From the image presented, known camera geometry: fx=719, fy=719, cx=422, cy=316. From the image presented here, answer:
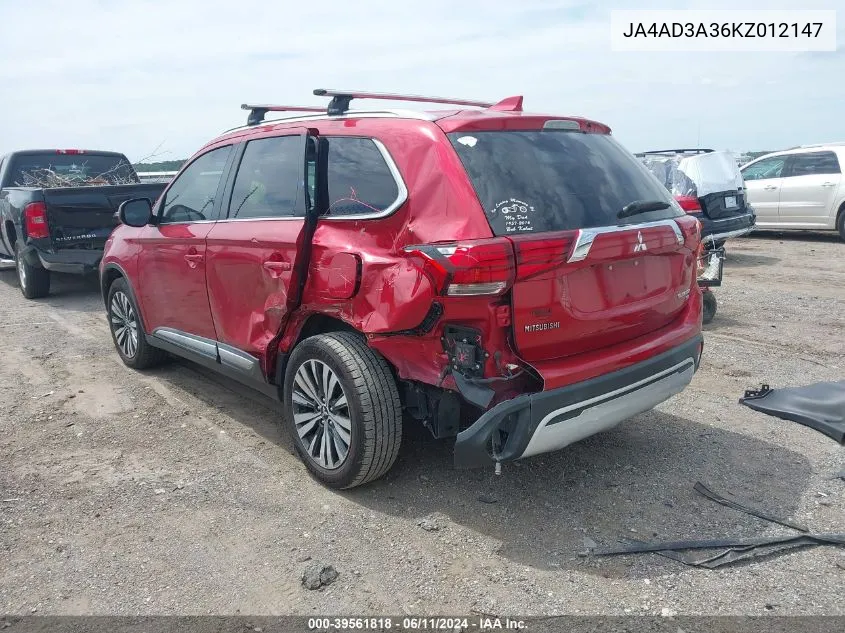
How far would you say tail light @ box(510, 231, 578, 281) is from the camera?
293 centimetres

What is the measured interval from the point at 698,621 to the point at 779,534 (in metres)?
0.81

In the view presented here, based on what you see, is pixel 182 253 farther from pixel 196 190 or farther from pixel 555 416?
pixel 555 416

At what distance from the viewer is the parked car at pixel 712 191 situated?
9203 millimetres

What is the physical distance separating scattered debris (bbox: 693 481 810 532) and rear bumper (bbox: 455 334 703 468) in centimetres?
59

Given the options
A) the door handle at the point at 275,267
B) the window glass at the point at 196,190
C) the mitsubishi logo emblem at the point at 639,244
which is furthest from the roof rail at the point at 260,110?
the mitsubishi logo emblem at the point at 639,244

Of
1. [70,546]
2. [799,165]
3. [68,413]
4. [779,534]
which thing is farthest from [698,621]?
[799,165]

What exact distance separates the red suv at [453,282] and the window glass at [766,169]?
35.7 feet

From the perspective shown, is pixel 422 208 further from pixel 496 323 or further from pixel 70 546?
pixel 70 546

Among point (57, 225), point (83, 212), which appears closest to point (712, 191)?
point (83, 212)

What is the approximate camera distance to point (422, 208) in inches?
124

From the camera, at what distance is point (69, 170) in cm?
1050

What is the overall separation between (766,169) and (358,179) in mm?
12207

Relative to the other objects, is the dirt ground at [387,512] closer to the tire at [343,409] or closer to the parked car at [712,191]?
the tire at [343,409]

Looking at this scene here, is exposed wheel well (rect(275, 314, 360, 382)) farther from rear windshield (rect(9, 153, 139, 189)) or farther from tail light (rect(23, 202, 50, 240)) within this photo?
rear windshield (rect(9, 153, 139, 189))
